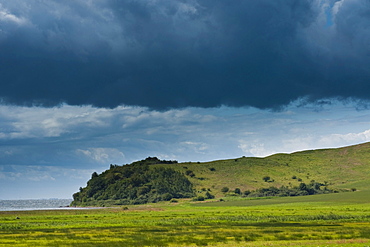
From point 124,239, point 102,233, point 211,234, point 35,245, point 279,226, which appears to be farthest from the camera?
point 279,226

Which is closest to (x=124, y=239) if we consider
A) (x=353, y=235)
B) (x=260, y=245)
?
(x=260, y=245)

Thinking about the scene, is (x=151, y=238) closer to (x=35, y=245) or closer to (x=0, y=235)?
(x=35, y=245)

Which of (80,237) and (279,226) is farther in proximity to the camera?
(279,226)

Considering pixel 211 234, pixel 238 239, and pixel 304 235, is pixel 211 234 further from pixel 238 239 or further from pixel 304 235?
pixel 304 235

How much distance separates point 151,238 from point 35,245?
58.4ft

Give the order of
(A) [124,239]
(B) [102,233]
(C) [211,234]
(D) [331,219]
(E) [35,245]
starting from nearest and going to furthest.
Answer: (E) [35,245]
(A) [124,239]
(C) [211,234]
(B) [102,233]
(D) [331,219]

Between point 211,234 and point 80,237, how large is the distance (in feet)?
72.3

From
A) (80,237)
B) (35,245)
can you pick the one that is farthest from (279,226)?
(35,245)

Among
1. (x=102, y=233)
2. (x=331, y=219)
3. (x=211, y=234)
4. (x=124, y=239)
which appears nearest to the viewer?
(x=124, y=239)

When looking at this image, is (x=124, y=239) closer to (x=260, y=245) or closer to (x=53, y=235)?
(x=53, y=235)

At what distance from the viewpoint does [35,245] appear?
69125mm

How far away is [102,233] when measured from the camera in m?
85.8

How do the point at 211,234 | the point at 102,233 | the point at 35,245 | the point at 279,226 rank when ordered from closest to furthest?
1. the point at 35,245
2. the point at 211,234
3. the point at 102,233
4. the point at 279,226

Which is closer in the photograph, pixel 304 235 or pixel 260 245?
pixel 260 245
